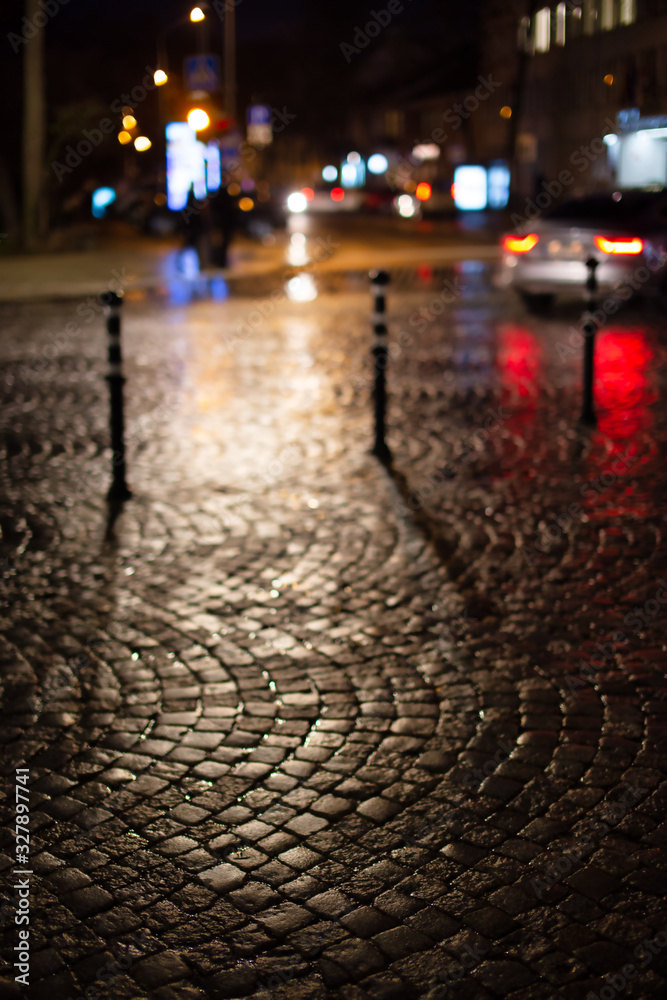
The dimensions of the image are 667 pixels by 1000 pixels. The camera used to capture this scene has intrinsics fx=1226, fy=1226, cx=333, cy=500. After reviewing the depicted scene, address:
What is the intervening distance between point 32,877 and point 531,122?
62051 millimetres

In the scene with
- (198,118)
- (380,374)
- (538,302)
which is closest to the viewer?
(380,374)

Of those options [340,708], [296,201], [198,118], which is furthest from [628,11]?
[340,708]

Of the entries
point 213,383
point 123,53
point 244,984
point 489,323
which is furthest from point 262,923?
point 123,53

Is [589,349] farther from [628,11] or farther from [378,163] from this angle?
[378,163]

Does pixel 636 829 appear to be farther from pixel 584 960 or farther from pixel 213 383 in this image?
pixel 213 383

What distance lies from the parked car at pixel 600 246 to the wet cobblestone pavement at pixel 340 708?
23.2 ft

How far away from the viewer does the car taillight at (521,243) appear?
17.3 meters

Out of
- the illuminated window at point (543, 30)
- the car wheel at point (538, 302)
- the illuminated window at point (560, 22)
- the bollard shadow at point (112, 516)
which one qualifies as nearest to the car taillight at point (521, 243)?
the car wheel at point (538, 302)

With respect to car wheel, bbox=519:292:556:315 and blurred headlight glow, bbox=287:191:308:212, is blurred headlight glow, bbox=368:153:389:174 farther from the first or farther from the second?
car wheel, bbox=519:292:556:315

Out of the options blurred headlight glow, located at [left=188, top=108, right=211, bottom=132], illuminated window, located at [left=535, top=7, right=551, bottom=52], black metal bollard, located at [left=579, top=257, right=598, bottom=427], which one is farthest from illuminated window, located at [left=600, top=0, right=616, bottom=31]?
black metal bollard, located at [left=579, top=257, right=598, bottom=427]

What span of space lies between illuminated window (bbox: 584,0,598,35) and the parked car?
3917 centimetres

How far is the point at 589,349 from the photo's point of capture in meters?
9.58

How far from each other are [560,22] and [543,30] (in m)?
1.99

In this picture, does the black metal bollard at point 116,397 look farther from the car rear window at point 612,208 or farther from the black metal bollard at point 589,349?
the car rear window at point 612,208
